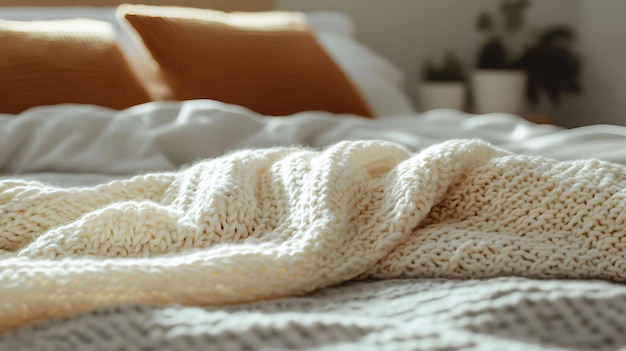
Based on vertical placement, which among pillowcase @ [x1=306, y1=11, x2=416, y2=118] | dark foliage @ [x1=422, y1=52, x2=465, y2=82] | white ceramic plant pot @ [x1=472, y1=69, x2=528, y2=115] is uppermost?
pillowcase @ [x1=306, y1=11, x2=416, y2=118]

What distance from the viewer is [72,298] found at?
0.54 m

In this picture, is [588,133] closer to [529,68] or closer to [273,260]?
[273,260]

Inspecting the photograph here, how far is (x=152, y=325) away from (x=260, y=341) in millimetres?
76

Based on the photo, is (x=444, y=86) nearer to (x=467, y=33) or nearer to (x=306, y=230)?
(x=467, y=33)

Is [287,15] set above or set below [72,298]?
above

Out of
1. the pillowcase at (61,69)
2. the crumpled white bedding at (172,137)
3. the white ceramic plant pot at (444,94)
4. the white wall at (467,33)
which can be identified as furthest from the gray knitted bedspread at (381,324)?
the white wall at (467,33)

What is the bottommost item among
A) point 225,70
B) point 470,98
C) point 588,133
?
point 470,98

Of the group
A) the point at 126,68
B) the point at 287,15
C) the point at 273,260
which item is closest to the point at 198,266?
the point at 273,260

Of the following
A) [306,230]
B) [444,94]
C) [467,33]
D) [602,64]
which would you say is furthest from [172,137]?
[602,64]

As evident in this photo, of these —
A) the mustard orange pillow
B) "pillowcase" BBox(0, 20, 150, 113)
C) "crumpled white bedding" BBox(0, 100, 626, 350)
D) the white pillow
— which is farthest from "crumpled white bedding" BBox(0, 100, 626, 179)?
"crumpled white bedding" BBox(0, 100, 626, 350)

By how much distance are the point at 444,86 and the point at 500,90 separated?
0.68 feet

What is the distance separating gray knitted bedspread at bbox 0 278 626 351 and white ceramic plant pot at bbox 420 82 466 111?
2.24m

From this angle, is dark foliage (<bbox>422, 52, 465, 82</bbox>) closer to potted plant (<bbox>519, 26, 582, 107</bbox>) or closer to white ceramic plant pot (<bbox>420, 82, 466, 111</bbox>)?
white ceramic plant pot (<bbox>420, 82, 466, 111</bbox>)

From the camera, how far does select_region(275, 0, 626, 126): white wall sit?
287cm
